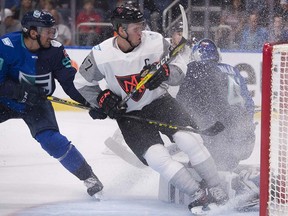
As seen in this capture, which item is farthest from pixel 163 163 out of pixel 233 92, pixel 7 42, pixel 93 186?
pixel 7 42

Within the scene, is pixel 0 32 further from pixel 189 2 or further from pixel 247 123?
pixel 247 123

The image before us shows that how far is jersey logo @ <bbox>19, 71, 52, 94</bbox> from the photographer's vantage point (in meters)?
4.41

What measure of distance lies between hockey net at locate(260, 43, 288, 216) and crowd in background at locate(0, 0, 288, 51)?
377cm

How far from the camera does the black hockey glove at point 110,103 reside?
4043 mm

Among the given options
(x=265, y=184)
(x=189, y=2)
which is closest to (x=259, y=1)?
(x=189, y=2)

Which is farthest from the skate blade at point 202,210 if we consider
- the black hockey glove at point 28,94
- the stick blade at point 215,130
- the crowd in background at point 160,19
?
the crowd in background at point 160,19

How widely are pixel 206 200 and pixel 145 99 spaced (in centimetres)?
61

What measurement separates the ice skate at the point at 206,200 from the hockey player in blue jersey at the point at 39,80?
2.21ft

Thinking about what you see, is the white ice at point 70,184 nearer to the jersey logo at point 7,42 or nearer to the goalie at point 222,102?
the goalie at point 222,102

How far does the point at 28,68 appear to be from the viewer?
4.39m

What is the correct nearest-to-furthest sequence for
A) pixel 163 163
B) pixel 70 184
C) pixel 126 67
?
pixel 163 163, pixel 126 67, pixel 70 184

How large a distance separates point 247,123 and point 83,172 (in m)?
0.94

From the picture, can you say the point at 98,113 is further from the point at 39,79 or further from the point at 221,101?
the point at 221,101

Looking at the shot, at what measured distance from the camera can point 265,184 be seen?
3.39 metres
